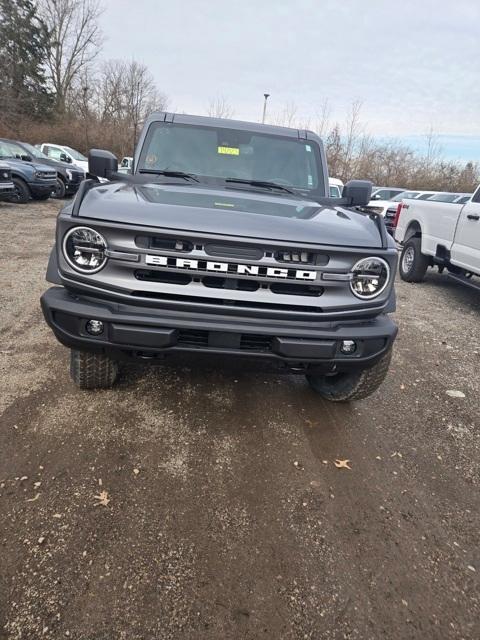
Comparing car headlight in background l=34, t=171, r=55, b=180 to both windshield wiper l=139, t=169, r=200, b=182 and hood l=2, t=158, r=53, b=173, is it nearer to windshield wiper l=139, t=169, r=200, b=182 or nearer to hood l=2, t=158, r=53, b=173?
hood l=2, t=158, r=53, b=173

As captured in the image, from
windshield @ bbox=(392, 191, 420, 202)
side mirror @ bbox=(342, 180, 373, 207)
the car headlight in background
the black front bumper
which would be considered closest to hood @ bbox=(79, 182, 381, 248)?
the black front bumper

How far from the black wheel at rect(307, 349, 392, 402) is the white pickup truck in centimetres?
392

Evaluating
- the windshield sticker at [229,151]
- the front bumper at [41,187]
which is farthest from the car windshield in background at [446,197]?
the front bumper at [41,187]

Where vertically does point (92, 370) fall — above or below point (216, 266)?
below

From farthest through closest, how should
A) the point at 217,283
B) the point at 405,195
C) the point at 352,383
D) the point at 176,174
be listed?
the point at 405,195, the point at 176,174, the point at 352,383, the point at 217,283

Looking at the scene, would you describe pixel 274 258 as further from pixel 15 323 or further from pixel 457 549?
pixel 15 323

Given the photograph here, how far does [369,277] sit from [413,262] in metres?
6.14

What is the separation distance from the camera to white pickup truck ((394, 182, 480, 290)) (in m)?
6.25

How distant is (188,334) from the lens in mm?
2348

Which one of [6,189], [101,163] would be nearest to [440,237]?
[101,163]

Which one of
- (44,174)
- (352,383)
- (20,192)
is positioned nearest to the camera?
(352,383)

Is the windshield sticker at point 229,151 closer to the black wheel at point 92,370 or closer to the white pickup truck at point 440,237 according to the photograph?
the black wheel at point 92,370

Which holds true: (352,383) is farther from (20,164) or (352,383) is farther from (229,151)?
(20,164)

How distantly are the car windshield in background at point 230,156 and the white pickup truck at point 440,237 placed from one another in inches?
137
